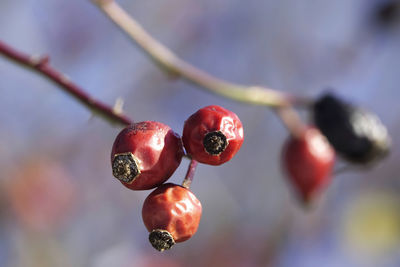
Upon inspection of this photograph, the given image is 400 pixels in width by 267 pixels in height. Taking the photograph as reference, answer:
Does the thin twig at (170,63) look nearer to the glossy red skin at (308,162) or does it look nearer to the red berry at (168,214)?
the glossy red skin at (308,162)

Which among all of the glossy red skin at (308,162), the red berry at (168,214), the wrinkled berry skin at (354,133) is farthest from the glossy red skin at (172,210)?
the glossy red skin at (308,162)

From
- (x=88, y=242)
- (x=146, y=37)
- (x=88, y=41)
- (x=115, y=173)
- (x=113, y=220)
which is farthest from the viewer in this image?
(x=88, y=41)

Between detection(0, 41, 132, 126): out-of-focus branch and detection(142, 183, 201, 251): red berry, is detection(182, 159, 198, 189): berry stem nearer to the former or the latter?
detection(142, 183, 201, 251): red berry

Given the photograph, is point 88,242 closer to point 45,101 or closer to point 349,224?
point 45,101

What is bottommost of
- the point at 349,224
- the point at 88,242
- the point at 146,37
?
the point at 146,37

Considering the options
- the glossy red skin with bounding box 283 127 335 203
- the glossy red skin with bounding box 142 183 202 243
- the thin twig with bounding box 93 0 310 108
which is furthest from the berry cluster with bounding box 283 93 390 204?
the glossy red skin with bounding box 142 183 202 243

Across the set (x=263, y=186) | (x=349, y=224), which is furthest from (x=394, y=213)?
(x=263, y=186)

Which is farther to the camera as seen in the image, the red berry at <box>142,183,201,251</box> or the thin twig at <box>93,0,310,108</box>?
the thin twig at <box>93,0,310,108</box>

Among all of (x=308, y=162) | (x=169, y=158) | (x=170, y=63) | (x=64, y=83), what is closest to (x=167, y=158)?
(x=169, y=158)
